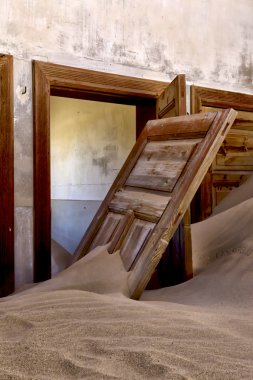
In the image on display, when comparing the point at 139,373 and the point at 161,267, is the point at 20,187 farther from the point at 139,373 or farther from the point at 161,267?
the point at 139,373

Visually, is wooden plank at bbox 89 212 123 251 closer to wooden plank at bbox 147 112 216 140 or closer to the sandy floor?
the sandy floor

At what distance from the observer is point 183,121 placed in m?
3.50

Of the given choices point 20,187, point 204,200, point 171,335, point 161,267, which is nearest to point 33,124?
point 20,187

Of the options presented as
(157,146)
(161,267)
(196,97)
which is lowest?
(161,267)

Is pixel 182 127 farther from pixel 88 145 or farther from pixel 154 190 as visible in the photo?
pixel 88 145

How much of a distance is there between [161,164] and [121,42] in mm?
1797

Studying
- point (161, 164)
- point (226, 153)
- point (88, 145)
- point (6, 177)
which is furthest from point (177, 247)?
point (88, 145)

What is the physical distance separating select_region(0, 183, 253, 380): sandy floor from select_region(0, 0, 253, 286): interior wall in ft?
5.01

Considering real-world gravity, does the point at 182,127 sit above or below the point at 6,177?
above

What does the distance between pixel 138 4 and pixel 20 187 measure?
8.27 ft

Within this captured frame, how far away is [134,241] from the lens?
316 cm

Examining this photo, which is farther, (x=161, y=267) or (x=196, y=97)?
(x=196, y=97)

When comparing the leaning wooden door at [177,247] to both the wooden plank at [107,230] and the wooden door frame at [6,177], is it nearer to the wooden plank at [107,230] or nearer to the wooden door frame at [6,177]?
the wooden plank at [107,230]

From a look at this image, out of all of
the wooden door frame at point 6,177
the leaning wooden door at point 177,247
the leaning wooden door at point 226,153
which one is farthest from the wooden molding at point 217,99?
the wooden door frame at point 6,177
